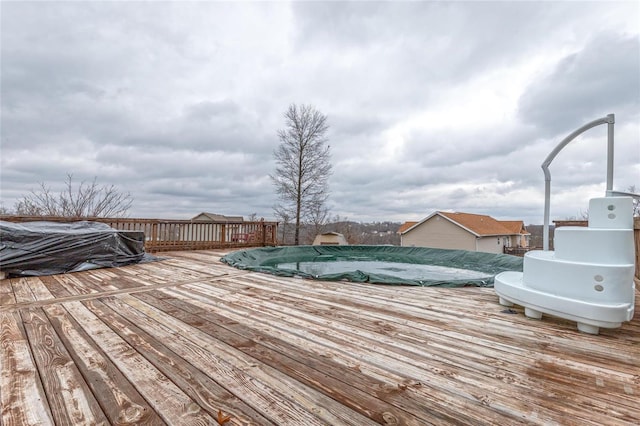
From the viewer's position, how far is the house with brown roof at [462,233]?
1496cm

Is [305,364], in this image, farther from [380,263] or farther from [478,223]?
[478,223]

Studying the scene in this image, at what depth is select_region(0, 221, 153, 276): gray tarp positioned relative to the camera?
3.62 metres

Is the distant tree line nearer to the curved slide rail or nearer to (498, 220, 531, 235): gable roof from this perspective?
the curved slide rail

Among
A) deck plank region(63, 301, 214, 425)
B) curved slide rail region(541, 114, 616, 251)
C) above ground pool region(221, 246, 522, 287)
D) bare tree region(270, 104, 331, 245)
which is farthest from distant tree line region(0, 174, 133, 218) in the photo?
curved slide rail region(541, 114, 616, 251)

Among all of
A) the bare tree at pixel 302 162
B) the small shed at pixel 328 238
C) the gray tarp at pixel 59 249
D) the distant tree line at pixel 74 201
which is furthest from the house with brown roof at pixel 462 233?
the gray tarp at pixel 59 249

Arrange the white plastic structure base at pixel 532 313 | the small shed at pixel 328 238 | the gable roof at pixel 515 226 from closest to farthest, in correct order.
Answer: the white plastic structure base at pixel 532 313 < the small shed at pixel 328 238 < the gable roof at pixel 515 226

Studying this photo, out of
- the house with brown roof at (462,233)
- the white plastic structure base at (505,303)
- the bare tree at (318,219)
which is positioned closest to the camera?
the white plastic structure base at (505,303)

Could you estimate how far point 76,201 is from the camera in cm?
968

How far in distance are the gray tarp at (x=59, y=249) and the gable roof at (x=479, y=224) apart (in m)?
15.0

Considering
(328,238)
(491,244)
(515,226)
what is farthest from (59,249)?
(515,226)

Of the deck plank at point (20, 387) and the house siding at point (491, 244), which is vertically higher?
the deck plank at point (20, 387)

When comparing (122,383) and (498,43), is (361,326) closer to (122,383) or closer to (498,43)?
(122,383)

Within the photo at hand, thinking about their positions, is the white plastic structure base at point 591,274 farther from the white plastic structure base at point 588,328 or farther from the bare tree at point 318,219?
the bare tree at point 318,219

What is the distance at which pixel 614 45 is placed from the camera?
4250 millimetres
